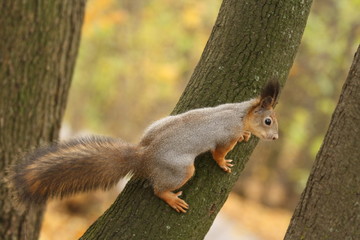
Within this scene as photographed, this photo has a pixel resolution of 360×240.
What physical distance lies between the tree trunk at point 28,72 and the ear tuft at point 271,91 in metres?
1.95

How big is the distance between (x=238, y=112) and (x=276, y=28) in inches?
23.1

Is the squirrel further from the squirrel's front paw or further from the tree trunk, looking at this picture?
the tree trunk

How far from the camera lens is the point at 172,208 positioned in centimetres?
271

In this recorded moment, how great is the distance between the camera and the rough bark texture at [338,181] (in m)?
2.36

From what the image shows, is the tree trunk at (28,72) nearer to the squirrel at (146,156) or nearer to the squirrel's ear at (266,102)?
the squirrel at (146,156)

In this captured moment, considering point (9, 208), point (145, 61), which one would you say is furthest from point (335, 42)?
point (9, 208)

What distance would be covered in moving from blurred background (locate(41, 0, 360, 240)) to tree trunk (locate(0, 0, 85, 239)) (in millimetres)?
5007

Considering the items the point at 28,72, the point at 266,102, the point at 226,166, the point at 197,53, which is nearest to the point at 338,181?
the point at 226,166

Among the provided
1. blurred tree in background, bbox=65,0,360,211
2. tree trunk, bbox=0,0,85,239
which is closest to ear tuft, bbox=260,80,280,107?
tree trunk, bbox=0,0,85,239

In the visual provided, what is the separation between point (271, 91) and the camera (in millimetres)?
2939

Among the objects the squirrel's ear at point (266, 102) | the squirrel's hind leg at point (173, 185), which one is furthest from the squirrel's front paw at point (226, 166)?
the squirrel's ear at point (266, 102)

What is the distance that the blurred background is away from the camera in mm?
9781

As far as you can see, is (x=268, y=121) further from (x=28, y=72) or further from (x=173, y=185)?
(x=28, y=72)

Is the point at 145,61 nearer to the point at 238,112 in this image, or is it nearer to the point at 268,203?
the point at 268,203
